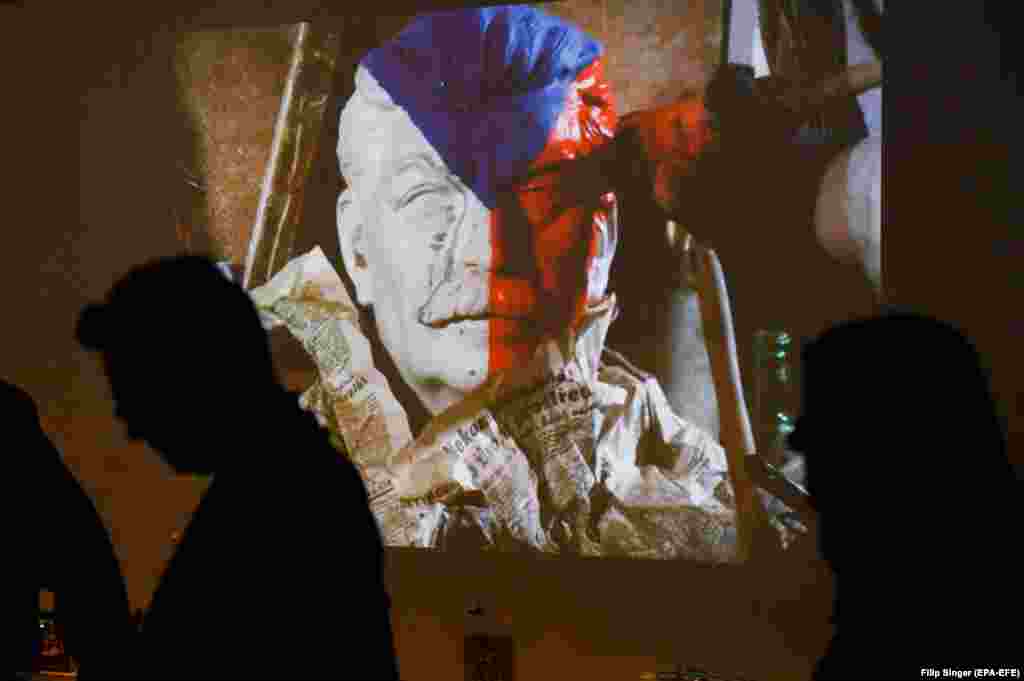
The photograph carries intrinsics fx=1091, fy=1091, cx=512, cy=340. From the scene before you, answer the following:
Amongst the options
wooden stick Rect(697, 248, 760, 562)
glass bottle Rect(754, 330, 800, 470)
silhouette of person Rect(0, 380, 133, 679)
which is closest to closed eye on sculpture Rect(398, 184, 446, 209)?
wooden stick Rect(697, 248, 760, 562)

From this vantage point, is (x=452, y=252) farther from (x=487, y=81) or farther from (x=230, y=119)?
(x=230, y=119)

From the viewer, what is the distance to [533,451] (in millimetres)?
2990

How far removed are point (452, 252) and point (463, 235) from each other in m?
0.06

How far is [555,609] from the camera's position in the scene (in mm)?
3057

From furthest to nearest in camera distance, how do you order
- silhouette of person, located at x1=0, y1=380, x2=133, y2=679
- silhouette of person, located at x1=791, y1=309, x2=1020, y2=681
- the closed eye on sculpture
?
the closed eye on sculpture, silhouette of person, located at x1=0, y1=380, x2=133, y2=679, silhouette of person, located at x1=791, y1=309, x2=1020, y2=681

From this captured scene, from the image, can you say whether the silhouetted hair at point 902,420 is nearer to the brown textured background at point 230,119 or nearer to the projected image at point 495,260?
the projected image at point 495,260

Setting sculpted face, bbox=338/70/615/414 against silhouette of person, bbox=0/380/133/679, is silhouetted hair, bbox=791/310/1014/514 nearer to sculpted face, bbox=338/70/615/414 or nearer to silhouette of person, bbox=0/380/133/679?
silhouette of person, bbox=0/380/133/679

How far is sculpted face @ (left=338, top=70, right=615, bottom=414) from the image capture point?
117 inches

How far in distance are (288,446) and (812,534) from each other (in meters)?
1.75

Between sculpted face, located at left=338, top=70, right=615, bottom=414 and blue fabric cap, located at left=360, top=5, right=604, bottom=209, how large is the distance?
4 cm

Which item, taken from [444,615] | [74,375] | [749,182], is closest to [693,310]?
[749,182]

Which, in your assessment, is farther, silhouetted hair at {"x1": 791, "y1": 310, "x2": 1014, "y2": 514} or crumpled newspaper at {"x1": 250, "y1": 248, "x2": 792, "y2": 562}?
crumpled newspaper at {"x1": 250, "y1": 248, "x2": 792, "y2": 562}

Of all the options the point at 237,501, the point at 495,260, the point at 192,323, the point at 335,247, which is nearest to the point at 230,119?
the point at 335,247

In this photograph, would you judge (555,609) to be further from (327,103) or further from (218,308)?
(218,308)
